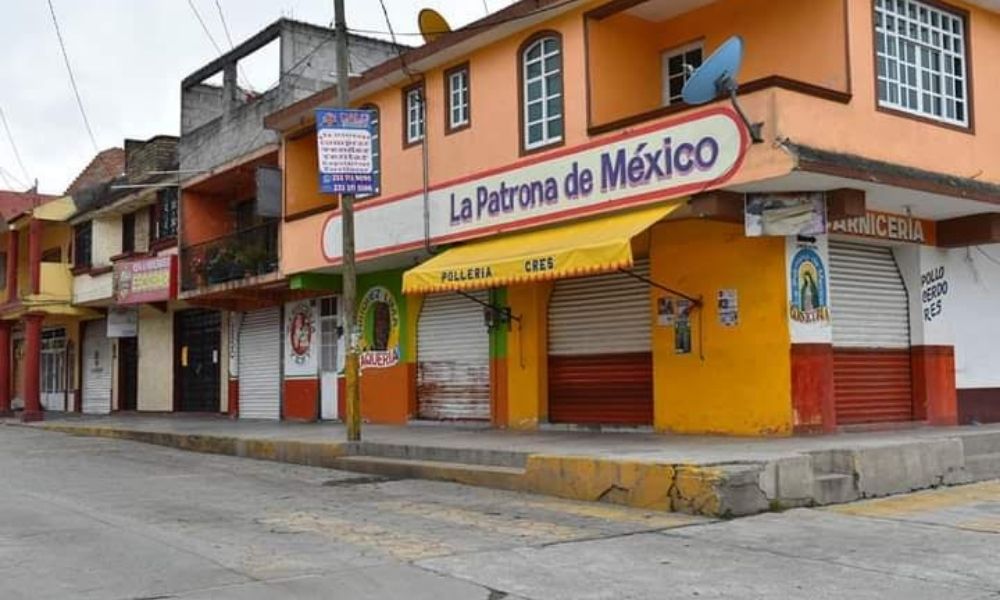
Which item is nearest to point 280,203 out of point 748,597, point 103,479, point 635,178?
point 103,479

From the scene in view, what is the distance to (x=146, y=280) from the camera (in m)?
25.6

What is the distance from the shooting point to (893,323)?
48.4 feet

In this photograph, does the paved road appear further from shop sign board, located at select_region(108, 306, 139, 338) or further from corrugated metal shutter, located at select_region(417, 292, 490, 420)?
shop sign board, located at select_region(108, 306, 139, 338)

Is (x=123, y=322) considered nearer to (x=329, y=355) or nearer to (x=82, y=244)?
(x=82, y=244)

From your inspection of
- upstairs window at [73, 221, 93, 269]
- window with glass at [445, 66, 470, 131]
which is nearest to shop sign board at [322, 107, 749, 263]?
window with glass at [445, 66, 470, 131]

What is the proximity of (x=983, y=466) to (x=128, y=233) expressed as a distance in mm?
23829

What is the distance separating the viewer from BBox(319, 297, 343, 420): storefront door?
69.8 feet

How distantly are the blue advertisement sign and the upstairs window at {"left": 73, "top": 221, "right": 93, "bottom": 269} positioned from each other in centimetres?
1811

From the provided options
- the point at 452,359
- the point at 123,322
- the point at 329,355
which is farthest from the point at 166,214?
the point at 452,359

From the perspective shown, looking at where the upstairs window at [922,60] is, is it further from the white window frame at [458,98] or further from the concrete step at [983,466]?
the white window frame at [458,98]

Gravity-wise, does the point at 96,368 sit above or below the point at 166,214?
below

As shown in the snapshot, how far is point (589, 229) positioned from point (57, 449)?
12.1m

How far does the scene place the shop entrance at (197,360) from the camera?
2602cm

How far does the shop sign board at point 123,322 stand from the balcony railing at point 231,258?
18.3ft
